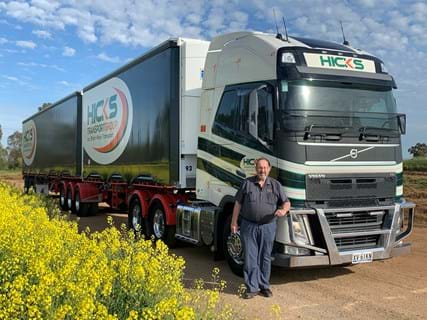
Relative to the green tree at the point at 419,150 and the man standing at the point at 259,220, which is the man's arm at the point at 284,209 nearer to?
the man standing at the point at 259,220

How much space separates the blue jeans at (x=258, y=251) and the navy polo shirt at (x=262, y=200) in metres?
0.11

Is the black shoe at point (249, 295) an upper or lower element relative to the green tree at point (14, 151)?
lower

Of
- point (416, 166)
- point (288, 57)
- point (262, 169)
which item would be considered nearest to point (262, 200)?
point (262, 169)

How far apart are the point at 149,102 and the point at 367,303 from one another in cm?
616

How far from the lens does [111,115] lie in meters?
12.9

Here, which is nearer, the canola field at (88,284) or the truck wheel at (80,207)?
the canola field at (88,284)

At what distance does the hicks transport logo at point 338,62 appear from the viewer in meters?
6.89

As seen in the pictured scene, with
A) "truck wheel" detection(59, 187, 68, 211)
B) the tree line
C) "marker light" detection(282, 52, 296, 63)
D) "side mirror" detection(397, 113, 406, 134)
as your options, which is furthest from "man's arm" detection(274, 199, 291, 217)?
the tree line

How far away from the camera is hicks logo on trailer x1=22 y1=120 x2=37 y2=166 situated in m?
25.4

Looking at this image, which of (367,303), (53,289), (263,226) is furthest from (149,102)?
(53,289)

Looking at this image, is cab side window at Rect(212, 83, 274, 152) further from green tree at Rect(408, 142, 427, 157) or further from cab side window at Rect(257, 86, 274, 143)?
green tree at Rect(408, 142, 427, 157)

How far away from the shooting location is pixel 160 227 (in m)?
10.1

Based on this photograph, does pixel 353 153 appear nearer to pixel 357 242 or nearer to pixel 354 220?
pixel 354 220

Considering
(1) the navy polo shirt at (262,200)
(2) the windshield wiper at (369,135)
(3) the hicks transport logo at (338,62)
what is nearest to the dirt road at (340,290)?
(1) the navy polo shirt at (262,200)
